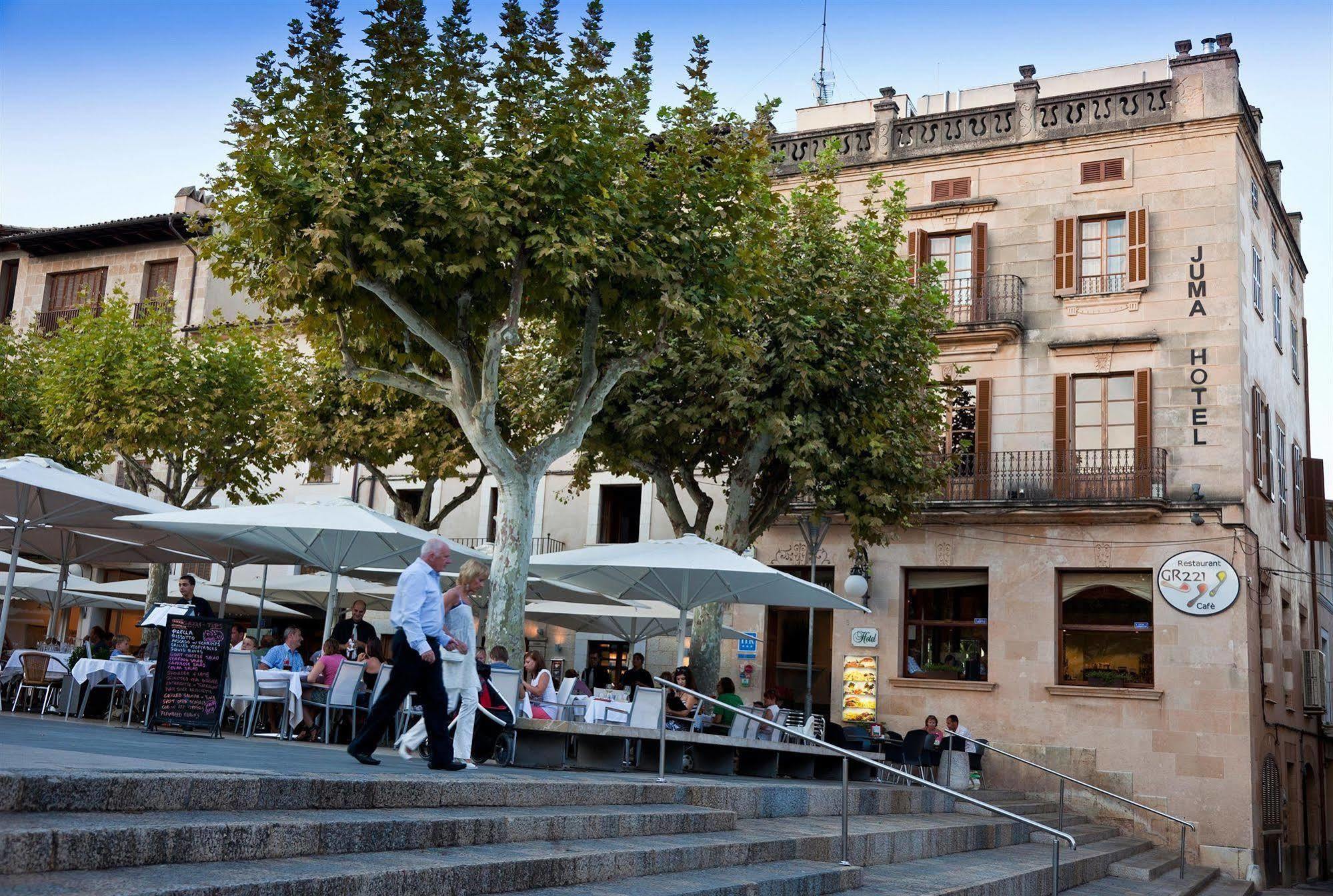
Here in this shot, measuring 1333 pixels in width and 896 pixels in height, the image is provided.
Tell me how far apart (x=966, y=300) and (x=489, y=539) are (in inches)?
459

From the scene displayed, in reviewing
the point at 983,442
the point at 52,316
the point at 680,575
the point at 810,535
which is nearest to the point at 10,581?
the point at 680,575

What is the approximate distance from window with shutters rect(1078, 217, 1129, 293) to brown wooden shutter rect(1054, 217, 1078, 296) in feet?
0.48

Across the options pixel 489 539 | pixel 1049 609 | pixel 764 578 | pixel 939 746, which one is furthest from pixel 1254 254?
pixel 489 539

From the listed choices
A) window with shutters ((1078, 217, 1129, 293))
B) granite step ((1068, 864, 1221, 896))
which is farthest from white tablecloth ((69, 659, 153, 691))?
window with shutters ((1078, 217, 1129, 293))

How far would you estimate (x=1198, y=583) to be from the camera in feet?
72.9

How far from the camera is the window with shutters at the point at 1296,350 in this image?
96.1ft

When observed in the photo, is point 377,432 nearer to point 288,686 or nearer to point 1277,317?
point 288,686

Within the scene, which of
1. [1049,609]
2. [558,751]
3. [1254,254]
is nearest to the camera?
[558,751]

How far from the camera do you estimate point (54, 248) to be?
36562 millimetres

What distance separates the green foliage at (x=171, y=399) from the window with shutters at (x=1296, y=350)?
849 inches

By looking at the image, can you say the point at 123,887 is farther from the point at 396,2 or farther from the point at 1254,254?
the point at 1254,254

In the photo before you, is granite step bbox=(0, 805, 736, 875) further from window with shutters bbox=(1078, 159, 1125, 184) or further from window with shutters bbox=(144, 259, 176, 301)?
window with shutters bbox=(144, 259, 176, 301)

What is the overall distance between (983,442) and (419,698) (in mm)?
17636

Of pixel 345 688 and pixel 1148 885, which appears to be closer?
pixel 345 688
